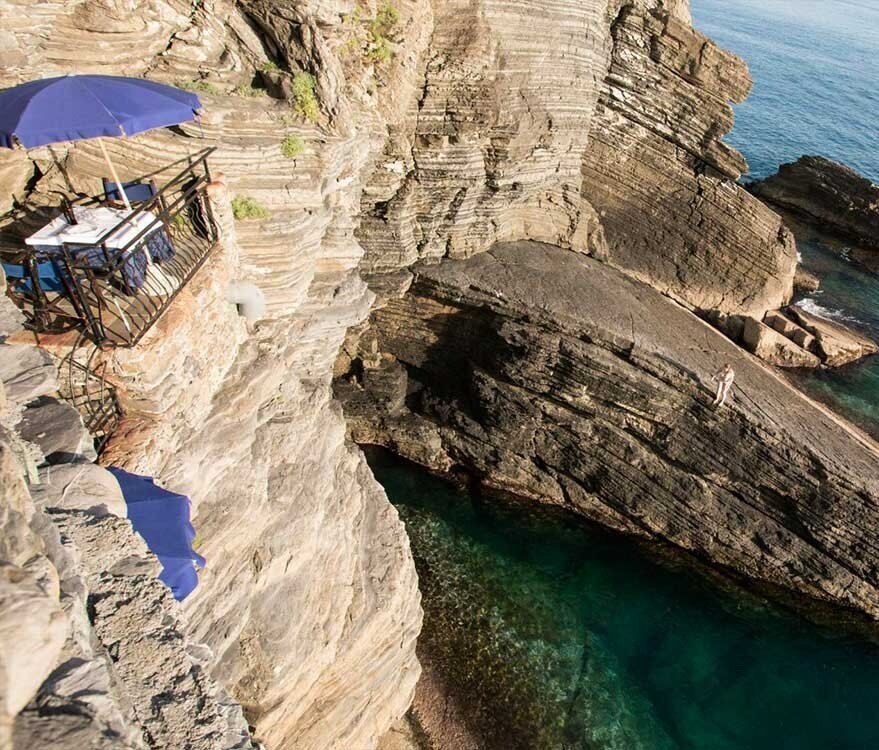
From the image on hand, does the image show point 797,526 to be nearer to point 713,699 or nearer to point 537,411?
point 713,699

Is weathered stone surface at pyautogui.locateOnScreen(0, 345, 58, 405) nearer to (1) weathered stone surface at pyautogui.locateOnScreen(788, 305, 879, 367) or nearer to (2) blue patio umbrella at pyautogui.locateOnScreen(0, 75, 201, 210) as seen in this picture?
(2) blue patio umbrella at pyautogui.locateOnScreen(0, 75, 201, 210)

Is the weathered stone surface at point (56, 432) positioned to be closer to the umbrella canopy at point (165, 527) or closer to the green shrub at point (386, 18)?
the umbrella canopy at point (165, 527)

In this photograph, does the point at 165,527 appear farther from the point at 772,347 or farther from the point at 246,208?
the point at 772,347

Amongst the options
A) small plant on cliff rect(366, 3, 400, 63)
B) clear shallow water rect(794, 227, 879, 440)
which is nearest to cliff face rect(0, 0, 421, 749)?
small plant on cliff rect(366, 3, 400, 63)

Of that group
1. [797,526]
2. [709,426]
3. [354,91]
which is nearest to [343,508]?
[354,91]

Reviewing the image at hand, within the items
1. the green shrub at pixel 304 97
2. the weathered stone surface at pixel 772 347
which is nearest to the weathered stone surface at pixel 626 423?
the weathered stone surface at pixel 772 347

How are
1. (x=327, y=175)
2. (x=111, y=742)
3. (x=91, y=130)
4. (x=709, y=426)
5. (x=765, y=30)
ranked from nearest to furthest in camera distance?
(x=111, y=742), (x=91, y=130), (x=327, y=175), (x=709, y=426), (x=765, y=30)
